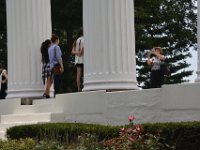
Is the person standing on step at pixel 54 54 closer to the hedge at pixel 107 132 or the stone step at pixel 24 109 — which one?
the stone step at pixel 24 109

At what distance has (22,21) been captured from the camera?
75.7 ft

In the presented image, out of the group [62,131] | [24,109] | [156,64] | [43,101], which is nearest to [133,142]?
[62,131]

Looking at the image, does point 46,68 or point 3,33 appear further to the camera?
point 3,33

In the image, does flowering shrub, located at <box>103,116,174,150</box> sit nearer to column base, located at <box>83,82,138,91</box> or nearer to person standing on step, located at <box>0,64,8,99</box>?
column base, located at <box>83,82,138,91</box>

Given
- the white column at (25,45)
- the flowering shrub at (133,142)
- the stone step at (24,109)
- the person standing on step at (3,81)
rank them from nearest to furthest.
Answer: the flowering shrub at (133,142), the stone step at (24,109), the white column at (25,45), the person standing on step at (3,81)

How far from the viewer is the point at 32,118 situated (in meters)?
20.7

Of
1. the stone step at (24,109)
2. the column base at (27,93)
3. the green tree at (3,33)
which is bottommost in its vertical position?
the stone step at (24,109)

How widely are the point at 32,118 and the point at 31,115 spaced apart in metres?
0.13

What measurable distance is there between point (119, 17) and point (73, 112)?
324cm

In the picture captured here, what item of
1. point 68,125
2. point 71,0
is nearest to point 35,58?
point 68,125

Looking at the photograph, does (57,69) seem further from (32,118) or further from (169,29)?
(169,29)

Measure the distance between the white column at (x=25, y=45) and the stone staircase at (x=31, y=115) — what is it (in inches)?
39.2

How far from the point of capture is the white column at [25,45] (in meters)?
23.0

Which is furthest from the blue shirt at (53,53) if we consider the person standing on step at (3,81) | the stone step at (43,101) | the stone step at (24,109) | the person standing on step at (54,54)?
the person standing on step at (3,81)
